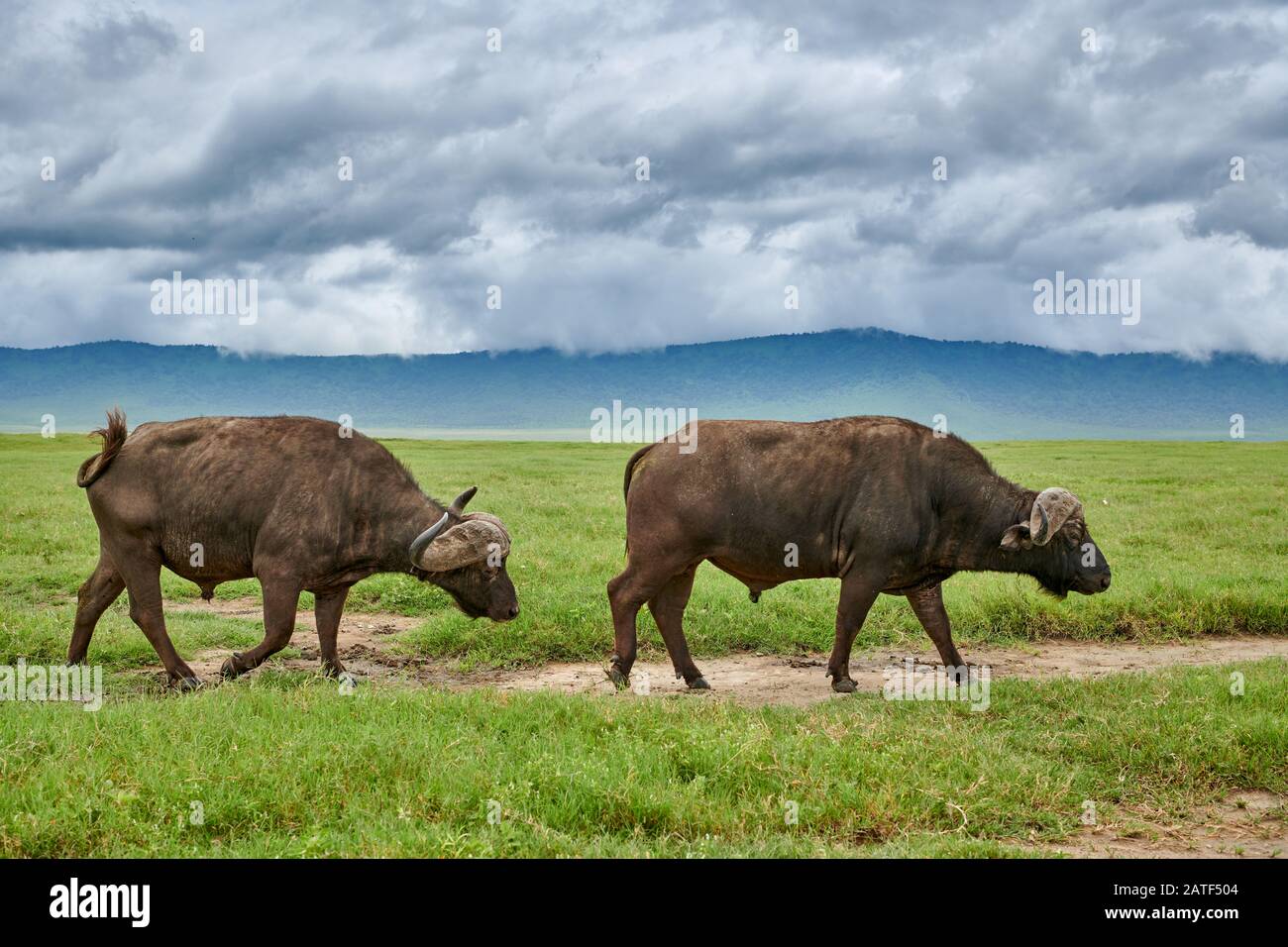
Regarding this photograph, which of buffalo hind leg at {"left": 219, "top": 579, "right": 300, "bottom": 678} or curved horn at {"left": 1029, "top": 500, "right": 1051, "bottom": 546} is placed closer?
buffalo hind leg at {"left": 219, "top": 579, "right": 300, "bottom": 678}

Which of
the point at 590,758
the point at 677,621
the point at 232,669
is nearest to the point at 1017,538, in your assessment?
the point at 677,621

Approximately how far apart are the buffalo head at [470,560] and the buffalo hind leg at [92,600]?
290cm

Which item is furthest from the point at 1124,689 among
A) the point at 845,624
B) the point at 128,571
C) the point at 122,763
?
the point at 128,571

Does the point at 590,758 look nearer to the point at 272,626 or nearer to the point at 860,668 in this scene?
the point at 272,626

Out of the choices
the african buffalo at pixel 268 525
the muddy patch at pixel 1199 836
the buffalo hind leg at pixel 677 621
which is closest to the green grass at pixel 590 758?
the muddy patch at pixel 1199 836

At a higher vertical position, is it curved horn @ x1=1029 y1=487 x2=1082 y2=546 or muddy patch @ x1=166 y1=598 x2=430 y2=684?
curved horn @ x1=1029 y1=487 x2=1082 y2=546

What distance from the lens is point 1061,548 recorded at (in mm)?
10977

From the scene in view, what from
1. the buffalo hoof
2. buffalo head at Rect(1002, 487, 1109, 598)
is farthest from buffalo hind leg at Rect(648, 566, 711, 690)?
the buffalo hoof

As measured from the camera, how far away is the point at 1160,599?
1344 centimetres

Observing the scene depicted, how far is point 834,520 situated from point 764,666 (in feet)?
6.54
